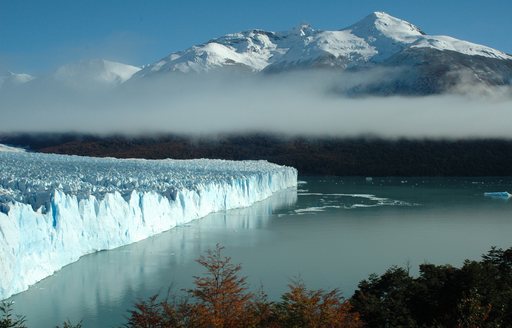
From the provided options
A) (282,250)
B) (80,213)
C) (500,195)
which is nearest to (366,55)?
(500,195)

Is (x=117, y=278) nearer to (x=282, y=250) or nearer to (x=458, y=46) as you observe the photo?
(x=282, y=250)

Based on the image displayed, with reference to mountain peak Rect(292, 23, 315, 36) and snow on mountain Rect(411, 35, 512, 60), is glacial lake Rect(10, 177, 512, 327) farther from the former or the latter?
mountain peak Rect(292, 23, 315, 36)

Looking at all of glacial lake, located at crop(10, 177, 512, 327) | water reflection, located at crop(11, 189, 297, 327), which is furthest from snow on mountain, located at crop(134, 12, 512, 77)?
water reflection, located at crop(11, 189, 297, 327)

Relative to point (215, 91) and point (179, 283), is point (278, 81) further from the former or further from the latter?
point (179, 283)

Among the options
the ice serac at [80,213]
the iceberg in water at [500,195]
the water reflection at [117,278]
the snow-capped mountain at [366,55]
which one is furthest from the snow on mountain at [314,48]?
the water reflection at [117,278]

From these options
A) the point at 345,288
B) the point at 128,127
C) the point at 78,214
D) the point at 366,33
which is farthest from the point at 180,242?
the point at 366,33

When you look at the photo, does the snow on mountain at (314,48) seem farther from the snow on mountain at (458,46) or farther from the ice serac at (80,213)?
the ice serac at (80,213)

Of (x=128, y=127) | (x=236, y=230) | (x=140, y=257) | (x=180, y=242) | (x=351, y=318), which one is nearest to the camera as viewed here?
(x=351, y=318)
